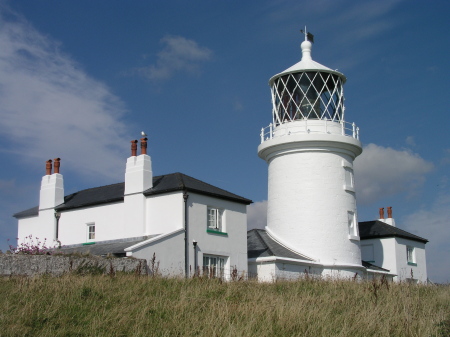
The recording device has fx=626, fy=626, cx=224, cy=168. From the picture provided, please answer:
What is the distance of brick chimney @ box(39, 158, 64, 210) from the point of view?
26.7 m

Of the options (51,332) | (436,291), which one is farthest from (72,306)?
(436,291)

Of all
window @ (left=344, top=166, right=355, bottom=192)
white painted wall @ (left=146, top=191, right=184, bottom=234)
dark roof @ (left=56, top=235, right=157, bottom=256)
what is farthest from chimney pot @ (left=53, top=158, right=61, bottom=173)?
window @ (left=344, top=166, right=355, bottom=192)

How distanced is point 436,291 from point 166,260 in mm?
9233

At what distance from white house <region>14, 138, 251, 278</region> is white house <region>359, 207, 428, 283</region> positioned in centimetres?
1208

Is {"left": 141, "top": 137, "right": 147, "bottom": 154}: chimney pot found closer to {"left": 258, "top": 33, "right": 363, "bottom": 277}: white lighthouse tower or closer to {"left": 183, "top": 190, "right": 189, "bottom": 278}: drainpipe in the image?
{"left": 183, "top": 190, "right": 189, "bottom": 278}: drainpipe

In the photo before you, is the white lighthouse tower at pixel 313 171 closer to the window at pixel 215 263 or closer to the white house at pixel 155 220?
the white house at pixel 155 220

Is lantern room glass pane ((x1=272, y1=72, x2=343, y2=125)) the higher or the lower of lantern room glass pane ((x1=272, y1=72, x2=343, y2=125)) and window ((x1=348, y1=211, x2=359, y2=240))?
the higher

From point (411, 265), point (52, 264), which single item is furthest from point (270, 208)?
point (52, 264)

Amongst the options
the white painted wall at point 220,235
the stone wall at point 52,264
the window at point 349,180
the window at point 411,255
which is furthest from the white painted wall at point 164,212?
the window at point 411,255

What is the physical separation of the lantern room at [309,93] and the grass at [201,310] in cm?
1436

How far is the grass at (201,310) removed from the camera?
1038cm

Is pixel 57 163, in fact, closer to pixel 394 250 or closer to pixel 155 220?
pixel 155 220

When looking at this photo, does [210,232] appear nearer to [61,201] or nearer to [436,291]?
[61,201]

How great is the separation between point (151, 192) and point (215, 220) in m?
2.65
